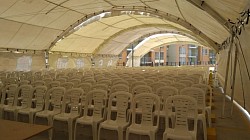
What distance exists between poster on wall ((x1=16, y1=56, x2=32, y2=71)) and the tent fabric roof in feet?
3.56

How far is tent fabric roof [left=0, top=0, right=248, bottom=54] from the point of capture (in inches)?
574

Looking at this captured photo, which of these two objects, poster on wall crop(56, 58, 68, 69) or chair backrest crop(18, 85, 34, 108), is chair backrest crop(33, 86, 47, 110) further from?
poster on wall crop(56, 58, 68, 69)

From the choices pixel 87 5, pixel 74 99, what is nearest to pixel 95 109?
pixel 74 99

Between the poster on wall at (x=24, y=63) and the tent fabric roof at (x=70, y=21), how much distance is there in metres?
1.08

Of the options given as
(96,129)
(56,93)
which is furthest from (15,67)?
(96,129)

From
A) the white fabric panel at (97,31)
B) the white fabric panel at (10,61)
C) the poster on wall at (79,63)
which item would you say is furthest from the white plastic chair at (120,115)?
the poster on wall at (79,63)

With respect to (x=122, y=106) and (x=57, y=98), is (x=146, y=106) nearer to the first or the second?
(x=122, y=106)

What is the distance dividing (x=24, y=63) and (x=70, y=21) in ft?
19.1

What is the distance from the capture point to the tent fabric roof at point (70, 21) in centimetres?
1458

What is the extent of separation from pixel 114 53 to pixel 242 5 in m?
33.0

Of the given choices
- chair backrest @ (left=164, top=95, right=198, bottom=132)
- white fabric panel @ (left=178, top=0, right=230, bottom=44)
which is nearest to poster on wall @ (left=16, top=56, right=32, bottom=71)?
white fabric panel @ (left=178, top=0, right=230, bottom=44)

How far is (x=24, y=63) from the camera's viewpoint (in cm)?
2191

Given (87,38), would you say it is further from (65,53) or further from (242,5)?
(242,5)

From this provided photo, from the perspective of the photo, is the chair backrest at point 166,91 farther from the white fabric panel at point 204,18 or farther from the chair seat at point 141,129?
the white fabric panel at point 204,18
